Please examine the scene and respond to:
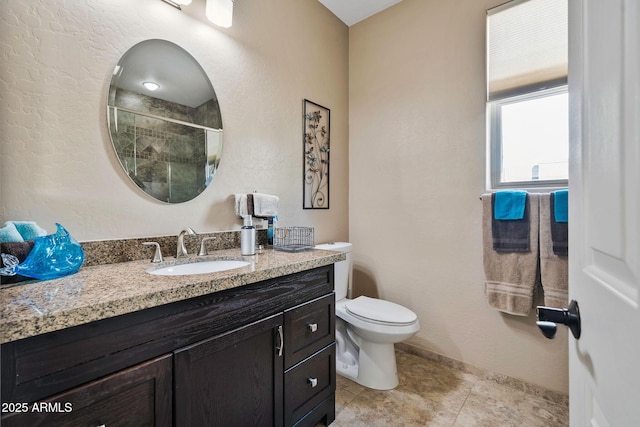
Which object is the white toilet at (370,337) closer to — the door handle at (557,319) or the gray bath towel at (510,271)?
the gray bath towel at (510,271)

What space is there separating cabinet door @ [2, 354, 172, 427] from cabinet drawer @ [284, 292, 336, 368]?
1.60 ft

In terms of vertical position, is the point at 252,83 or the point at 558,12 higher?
the point at 558,12

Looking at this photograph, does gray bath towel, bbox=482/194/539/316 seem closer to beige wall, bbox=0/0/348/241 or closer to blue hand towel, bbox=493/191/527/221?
blue hand towel, bbox=493/191/527/221

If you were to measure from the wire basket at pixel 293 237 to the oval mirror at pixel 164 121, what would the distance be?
0.52 metres

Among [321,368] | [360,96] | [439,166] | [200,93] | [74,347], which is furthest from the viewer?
[360,96]

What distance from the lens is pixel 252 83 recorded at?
5.72ft

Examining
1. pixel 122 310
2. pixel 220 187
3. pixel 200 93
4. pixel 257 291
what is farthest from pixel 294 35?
pixel 122 310

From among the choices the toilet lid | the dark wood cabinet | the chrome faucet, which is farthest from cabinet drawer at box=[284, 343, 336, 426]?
the chrome faucet

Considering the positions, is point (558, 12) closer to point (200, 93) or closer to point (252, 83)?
point (252, 83)

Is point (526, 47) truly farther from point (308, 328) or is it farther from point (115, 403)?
point (115, 403)

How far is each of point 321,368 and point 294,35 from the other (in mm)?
2180

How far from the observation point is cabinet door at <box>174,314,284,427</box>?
2.87ft

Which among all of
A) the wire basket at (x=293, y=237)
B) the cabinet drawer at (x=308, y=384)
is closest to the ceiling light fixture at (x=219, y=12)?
the wire basket at (x=293, y=237)

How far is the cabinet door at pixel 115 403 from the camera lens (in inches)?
24.9
